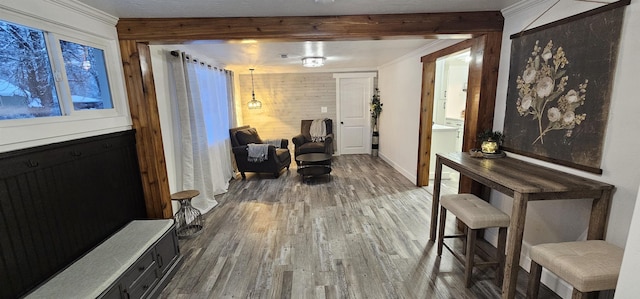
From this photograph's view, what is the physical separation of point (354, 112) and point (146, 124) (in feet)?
15.9

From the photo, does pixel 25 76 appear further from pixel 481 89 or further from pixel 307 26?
pixel 481 89

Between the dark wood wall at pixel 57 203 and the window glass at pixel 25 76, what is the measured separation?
0.26 metres

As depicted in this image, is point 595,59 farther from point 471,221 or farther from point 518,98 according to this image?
point 471,221

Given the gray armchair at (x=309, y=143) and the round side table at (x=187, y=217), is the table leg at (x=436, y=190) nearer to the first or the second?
the round side table at (x=187, y=217)

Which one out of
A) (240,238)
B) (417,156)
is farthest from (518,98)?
(240,238)

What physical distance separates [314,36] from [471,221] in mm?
1955

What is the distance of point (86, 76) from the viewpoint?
80.7 inches

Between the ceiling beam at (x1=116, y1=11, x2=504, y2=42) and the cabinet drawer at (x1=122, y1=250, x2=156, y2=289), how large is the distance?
183 cm

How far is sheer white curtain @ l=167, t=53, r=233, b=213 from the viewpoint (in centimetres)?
314

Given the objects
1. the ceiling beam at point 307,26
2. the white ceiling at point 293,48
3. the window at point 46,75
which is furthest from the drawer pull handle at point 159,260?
the white ceiling at point 293,48

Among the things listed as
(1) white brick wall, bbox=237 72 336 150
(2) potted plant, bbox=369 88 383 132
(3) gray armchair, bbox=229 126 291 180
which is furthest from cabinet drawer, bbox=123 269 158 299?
(2) potted plant, bbox=369 88 383 132

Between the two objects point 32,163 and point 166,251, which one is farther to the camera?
point 166,251

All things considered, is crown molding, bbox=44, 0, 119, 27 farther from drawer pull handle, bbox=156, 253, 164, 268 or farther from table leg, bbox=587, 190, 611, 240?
table leg, bbox=587, 190, 611, 240

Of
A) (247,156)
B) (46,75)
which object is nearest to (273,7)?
(46,75)
